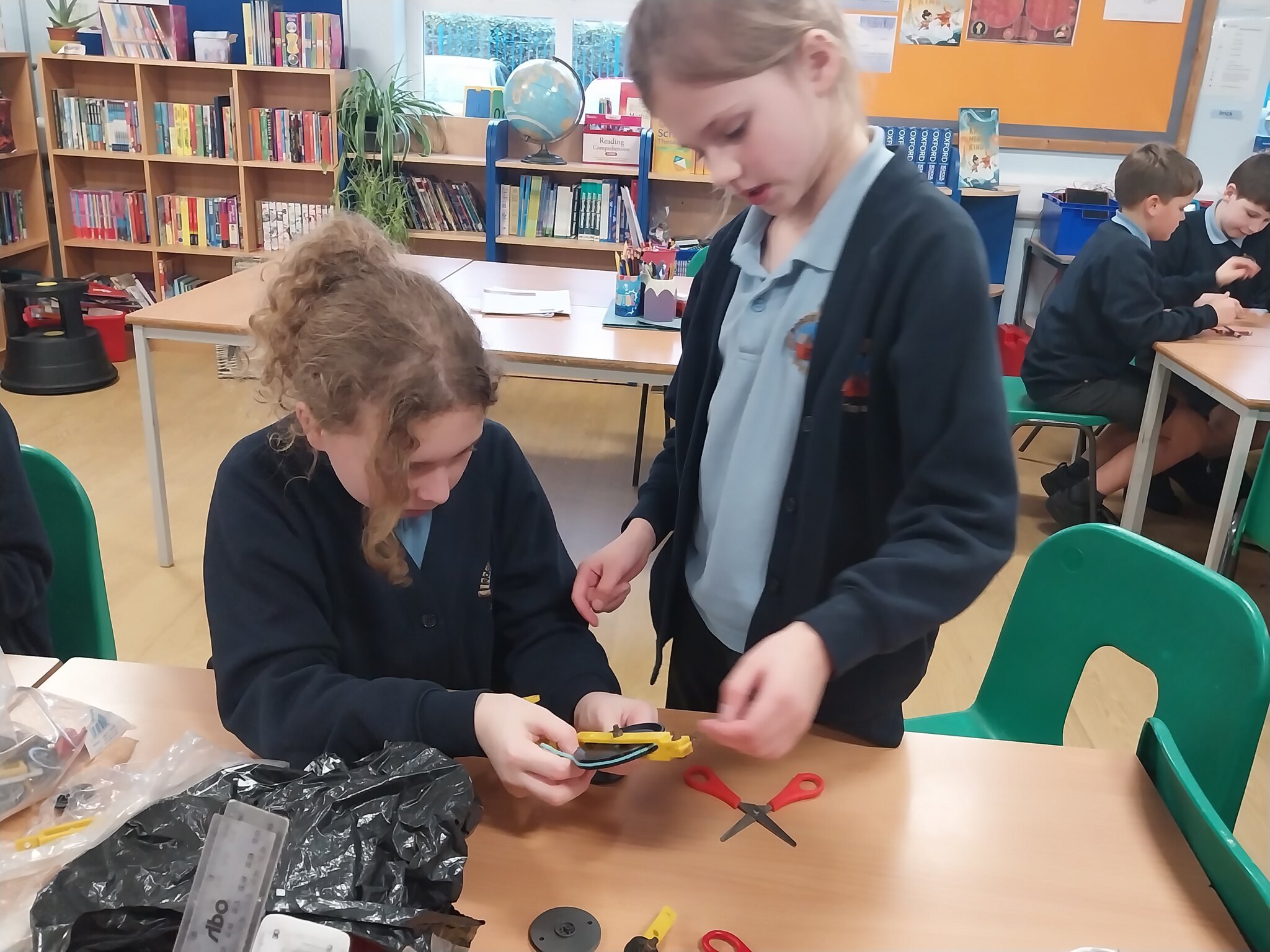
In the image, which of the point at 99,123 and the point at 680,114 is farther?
the point at 99,123

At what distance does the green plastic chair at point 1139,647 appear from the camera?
1.01m

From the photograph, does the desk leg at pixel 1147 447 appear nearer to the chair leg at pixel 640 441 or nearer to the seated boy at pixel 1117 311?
the seated boy at pixel 1117 311

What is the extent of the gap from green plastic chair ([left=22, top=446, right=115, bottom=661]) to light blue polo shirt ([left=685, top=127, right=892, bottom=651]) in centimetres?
86

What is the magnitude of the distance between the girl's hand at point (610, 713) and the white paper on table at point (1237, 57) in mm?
4425

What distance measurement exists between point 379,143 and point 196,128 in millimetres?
A: 897

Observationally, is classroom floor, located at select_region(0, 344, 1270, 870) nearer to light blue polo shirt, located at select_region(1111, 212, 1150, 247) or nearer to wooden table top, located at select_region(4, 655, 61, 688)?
wooden table top, located at select_region(4, 655, 61, 688)

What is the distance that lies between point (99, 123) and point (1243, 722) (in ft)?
16.3

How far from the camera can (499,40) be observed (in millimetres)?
4547

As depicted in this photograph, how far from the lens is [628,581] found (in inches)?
43.3

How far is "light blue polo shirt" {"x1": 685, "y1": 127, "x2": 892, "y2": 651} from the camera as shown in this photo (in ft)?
3.13

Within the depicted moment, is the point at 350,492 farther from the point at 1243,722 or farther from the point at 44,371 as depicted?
the point at 44,371

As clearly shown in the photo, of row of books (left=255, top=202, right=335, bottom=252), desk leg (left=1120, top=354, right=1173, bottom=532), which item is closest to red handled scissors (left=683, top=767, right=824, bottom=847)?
desk leg (left=1120, top=354, right=1173, bottom=532)

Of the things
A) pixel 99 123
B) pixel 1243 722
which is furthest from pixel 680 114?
pixel 99 123

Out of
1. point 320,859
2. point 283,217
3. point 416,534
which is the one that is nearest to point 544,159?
point 283,217
